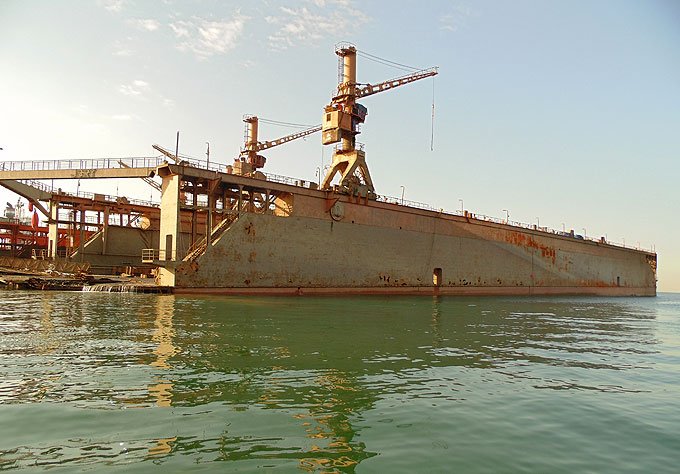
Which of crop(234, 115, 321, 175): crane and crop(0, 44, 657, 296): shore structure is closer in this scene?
crop(0, 44, 657, 296): shore structure

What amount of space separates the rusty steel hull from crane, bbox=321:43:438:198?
2995 mm

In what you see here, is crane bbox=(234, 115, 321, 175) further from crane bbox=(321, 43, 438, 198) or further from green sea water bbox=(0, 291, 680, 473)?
green sea water bbox=(0, 291, 680, 473)

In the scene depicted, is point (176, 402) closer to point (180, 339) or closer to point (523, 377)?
point (180, 339)

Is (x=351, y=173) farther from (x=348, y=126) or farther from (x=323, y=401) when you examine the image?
(x=323, y=401)

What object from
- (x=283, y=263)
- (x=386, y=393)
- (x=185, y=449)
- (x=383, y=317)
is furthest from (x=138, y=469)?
(x=283, y=263)

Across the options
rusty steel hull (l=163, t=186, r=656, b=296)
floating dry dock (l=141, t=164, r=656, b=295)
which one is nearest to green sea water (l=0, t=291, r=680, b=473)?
floating dry dock (l=141, t=164, r=656, b=295)

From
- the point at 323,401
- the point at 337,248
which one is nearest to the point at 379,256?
the point at 337,248

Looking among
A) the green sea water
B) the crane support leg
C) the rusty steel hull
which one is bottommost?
the green sea water

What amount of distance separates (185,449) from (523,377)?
295 inches

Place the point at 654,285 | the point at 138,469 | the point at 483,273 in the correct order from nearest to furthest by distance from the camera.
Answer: the point at 138,469 → the point at 483,273 → the point at 654,285

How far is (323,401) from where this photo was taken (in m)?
7.80

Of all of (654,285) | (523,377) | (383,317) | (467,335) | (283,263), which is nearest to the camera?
(523,377)

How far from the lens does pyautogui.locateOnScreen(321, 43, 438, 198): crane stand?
4219 centimetres

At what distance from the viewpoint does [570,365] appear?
12031 millimetres
